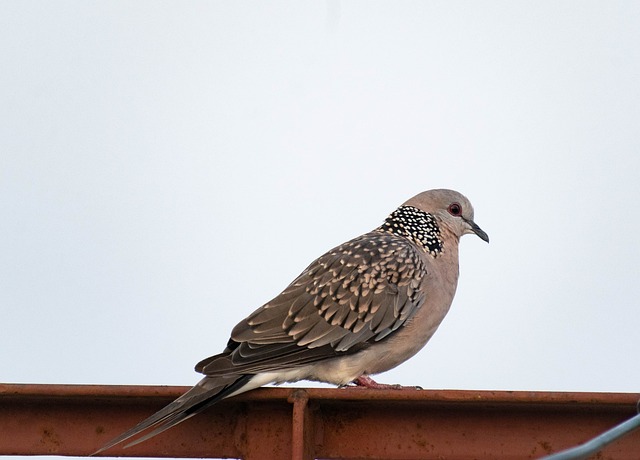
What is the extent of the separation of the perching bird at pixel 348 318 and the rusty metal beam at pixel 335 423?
1.06ft

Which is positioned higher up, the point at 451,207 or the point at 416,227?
the point at 451,207

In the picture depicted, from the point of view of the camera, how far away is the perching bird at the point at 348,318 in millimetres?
4609

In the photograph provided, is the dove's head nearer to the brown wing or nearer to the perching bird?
the perching bird

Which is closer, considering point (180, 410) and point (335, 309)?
point (180, 410)

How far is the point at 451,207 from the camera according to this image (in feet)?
21.1

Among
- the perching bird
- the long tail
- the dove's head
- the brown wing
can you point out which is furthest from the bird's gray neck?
the long tail

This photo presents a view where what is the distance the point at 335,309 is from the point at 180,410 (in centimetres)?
145

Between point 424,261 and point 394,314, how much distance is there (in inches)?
22.8

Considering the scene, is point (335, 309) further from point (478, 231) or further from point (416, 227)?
point (478, 231)

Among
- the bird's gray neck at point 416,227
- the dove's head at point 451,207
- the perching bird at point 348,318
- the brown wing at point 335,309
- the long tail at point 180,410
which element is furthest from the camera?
the dove's head at point 451,207

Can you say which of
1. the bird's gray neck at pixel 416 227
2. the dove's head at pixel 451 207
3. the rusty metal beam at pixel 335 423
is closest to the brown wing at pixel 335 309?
the bird's gray neck at pixel 416 227

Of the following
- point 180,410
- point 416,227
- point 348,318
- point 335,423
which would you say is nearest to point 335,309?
point 348,318

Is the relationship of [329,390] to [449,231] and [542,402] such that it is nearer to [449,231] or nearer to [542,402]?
[542,402]

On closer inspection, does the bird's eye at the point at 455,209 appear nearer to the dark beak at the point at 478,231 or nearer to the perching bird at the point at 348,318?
the dark beak at the point at 478,231
